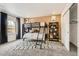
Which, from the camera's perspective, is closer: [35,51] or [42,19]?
[35,51]

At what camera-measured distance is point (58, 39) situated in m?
8.38

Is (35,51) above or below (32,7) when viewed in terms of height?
below

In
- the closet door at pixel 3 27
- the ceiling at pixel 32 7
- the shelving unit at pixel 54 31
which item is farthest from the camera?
the shelving unit at pixel 54 31

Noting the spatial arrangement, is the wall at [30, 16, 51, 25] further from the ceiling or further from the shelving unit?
the ceiling

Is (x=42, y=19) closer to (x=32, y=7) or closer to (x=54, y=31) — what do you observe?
(x=54, y=31)

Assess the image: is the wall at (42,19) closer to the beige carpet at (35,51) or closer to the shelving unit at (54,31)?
the shelving unit at (54,31)

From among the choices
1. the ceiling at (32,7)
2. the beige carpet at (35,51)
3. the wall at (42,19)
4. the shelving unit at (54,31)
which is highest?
the ceiling at (32,7)

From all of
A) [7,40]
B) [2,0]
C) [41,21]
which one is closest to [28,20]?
[41,21]

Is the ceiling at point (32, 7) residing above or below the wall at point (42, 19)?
above

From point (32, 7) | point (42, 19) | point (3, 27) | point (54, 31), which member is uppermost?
point (32, 7)

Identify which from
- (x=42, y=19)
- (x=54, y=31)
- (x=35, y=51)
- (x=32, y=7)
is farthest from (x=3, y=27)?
(x=54, y=31)

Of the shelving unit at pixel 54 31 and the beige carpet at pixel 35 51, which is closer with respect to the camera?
the beige carpet at pixel 35 51

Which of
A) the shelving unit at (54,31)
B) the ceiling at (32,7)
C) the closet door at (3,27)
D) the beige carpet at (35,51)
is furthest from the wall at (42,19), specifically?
the beige carpet at (35,51)

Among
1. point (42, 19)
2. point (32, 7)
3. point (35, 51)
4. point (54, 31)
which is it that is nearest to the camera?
point (35, 51)
